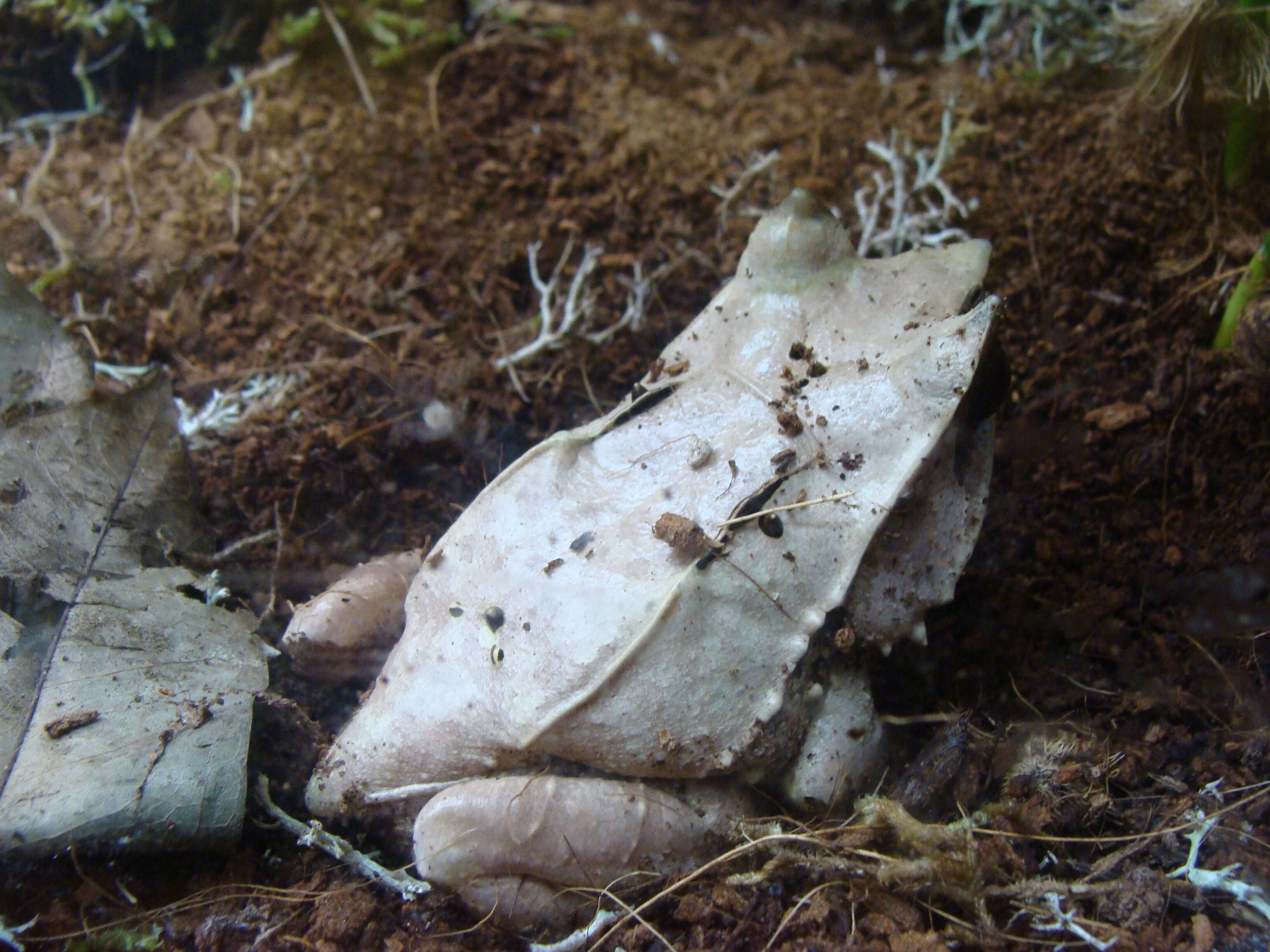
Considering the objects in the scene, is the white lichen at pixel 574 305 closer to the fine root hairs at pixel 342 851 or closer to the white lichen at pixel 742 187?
the white lichen at pixel 742 187

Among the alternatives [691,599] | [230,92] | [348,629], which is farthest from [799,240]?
[230,92]

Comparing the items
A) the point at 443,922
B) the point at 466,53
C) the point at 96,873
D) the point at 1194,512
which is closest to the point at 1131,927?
the point at 1194,512

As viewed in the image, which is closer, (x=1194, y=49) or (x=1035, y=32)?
(x=1194, y=49)

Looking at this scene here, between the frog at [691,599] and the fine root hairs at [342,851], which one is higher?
the frog at [691,599]

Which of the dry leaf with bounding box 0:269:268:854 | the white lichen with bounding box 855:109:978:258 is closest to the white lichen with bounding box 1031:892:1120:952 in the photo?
the dry leaf with bounding box 0:269:268:854

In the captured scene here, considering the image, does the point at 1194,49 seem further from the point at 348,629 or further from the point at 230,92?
the point at 230,92

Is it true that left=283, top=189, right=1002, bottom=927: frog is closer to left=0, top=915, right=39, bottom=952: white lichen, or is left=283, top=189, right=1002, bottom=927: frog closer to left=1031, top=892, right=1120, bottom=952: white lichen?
left=1031, top=892, right=1120, bottom=952: white lichen

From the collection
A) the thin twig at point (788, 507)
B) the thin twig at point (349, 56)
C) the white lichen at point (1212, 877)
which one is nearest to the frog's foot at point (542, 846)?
the thin twig at point (788, 507)

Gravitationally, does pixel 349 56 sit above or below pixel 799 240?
above
